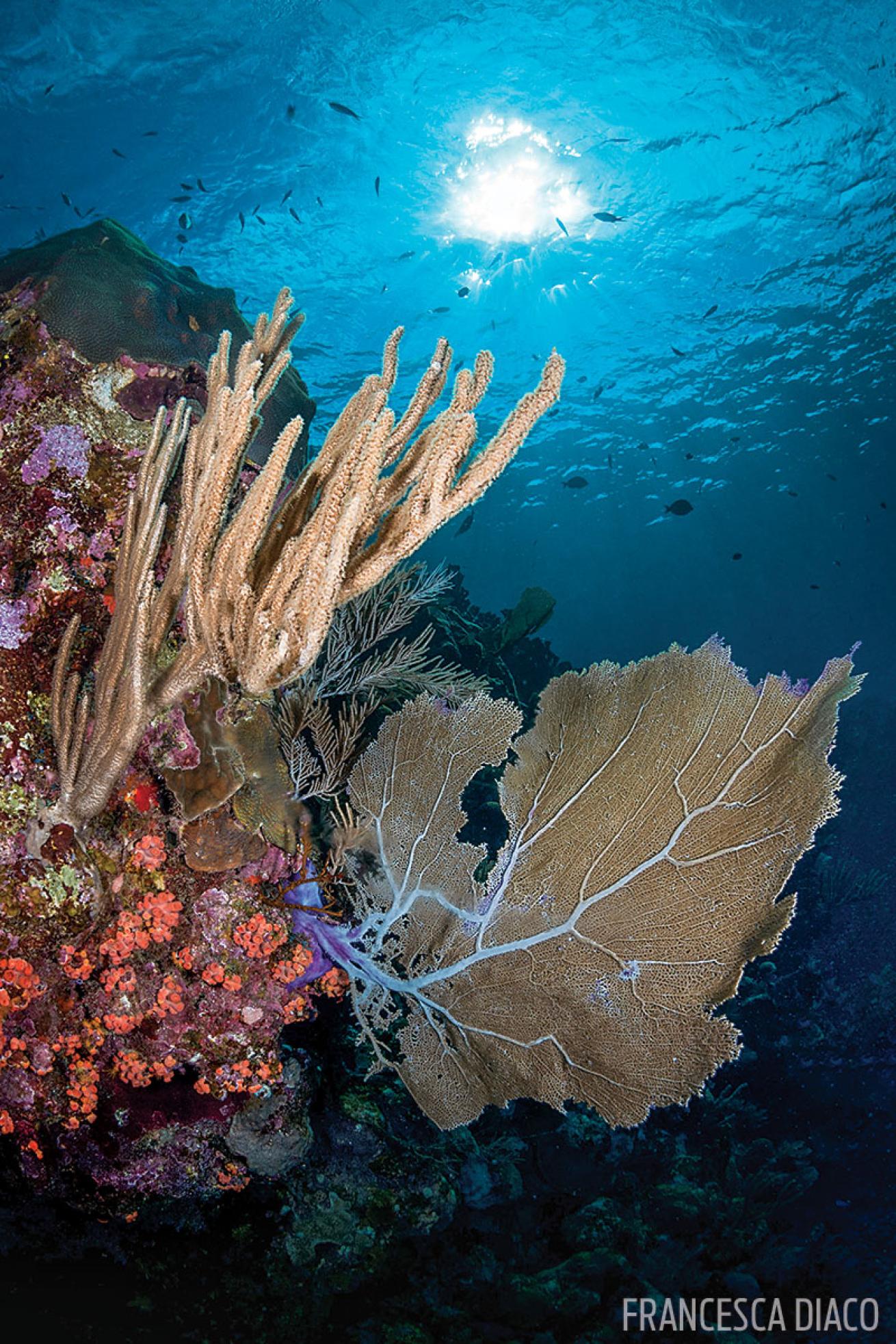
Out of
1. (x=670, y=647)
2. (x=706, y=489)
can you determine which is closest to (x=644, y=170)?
(x=670, y=647)

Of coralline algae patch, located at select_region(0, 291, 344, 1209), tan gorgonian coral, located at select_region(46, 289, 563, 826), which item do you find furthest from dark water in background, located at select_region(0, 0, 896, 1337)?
tan gorgonian coral, located at select_region(46, 289, 563, 826)

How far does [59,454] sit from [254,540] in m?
1.68

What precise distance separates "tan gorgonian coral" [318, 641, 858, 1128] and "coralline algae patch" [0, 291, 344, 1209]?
26.0 inches

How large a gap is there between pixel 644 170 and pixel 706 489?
30775 mm

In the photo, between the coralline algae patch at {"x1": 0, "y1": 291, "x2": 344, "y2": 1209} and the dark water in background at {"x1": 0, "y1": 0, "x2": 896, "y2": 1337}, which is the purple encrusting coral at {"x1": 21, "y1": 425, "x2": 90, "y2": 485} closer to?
the coralline algae patch at {"x1": 0, "y1": 291, "x2": 344, "y2": 1209}

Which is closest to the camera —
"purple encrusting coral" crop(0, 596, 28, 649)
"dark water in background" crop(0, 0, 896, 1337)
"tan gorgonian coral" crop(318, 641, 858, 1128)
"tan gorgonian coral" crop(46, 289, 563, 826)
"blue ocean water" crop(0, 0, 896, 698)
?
"tan gorgonian coral" crop(46, 289, 563, 826)

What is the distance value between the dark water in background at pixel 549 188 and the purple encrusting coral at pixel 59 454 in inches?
359

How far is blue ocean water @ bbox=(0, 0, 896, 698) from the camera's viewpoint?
13.1 metres

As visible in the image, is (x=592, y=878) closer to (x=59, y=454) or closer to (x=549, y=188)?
(x=59, y=454)

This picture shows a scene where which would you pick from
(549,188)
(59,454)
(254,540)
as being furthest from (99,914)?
(549,188)

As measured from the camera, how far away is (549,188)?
17.2 meters

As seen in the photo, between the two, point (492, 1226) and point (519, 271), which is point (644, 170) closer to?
point (519, 271)

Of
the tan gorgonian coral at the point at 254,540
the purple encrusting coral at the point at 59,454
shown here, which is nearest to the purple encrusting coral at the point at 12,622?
the tan gorgonian coral at the point at 254,540

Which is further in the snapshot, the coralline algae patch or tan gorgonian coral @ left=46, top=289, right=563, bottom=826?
the coralline algae patch
